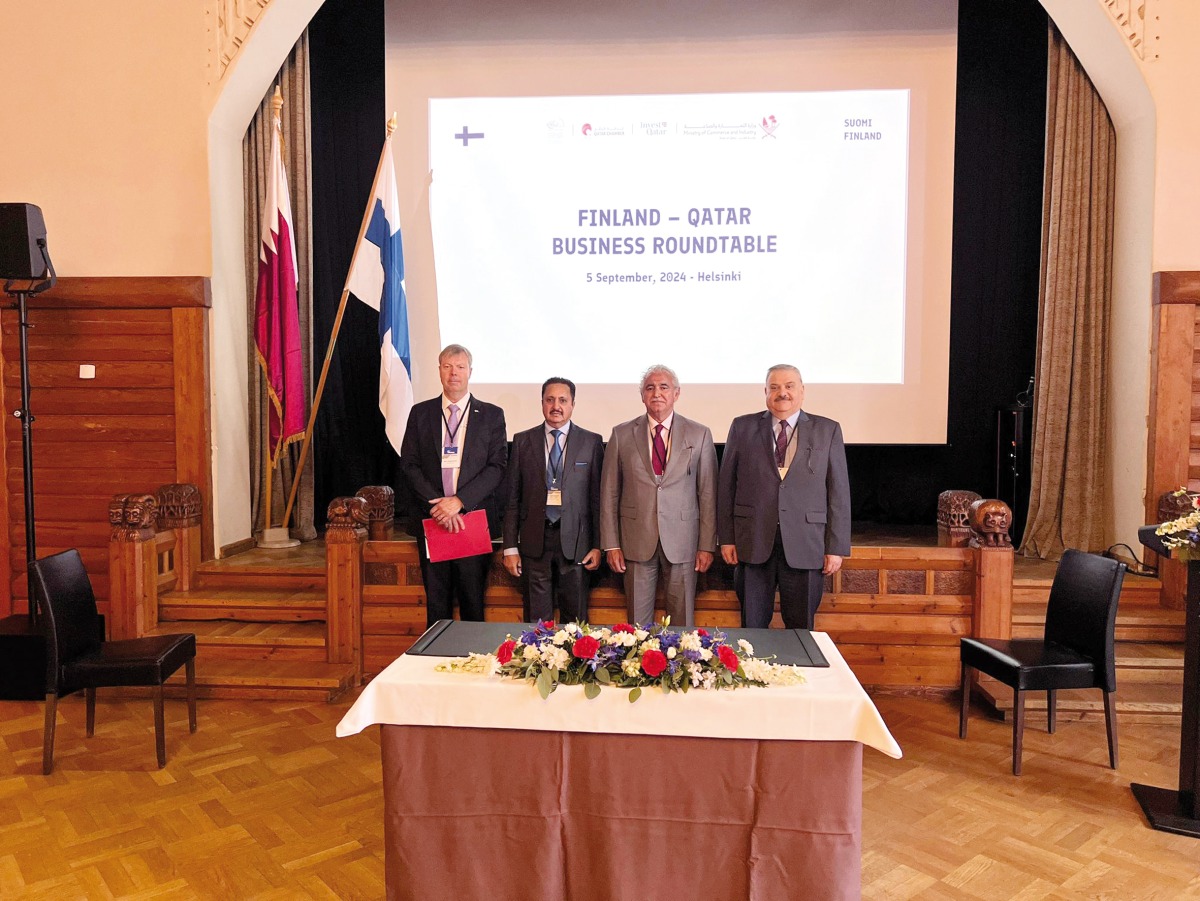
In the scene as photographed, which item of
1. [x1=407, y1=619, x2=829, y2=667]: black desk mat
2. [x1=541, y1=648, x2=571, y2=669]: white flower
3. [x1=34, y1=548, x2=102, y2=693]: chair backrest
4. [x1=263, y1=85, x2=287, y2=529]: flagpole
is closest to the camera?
[x1=541, y1=648, x2=571, y2=669]: white flower

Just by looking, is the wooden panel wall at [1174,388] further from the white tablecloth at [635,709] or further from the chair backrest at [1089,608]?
the white tablecloth at [635,709]

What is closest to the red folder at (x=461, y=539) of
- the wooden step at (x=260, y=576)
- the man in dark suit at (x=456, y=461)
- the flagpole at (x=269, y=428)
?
the man in dark suit at (x=456, y=461)

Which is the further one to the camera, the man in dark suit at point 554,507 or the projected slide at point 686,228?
the projected slide at point 686,228

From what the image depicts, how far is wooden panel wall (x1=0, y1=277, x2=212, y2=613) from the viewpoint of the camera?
514cm

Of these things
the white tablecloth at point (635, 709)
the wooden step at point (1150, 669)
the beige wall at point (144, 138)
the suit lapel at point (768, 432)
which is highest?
the beige wall at point (144, 138)

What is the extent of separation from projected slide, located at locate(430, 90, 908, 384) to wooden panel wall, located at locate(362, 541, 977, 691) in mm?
1266

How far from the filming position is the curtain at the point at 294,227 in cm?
Result: 557

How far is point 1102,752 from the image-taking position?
3650mm

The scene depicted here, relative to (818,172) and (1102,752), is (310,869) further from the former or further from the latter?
(818,172)

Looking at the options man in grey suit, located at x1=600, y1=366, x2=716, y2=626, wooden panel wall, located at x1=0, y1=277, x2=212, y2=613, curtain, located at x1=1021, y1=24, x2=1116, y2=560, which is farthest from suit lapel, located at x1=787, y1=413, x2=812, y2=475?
wooden panel wall, located at x1=0, y1=277, x2=212, y2=613

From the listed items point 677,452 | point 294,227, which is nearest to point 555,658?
point 677,452

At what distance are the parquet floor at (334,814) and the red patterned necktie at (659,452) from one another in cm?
148

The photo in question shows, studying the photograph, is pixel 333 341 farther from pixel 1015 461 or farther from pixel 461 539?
pixel 1015 461

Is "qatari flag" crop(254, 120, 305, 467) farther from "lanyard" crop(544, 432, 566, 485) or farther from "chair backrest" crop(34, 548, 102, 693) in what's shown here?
"lanyard" crop(544, 432, 566, 485)
